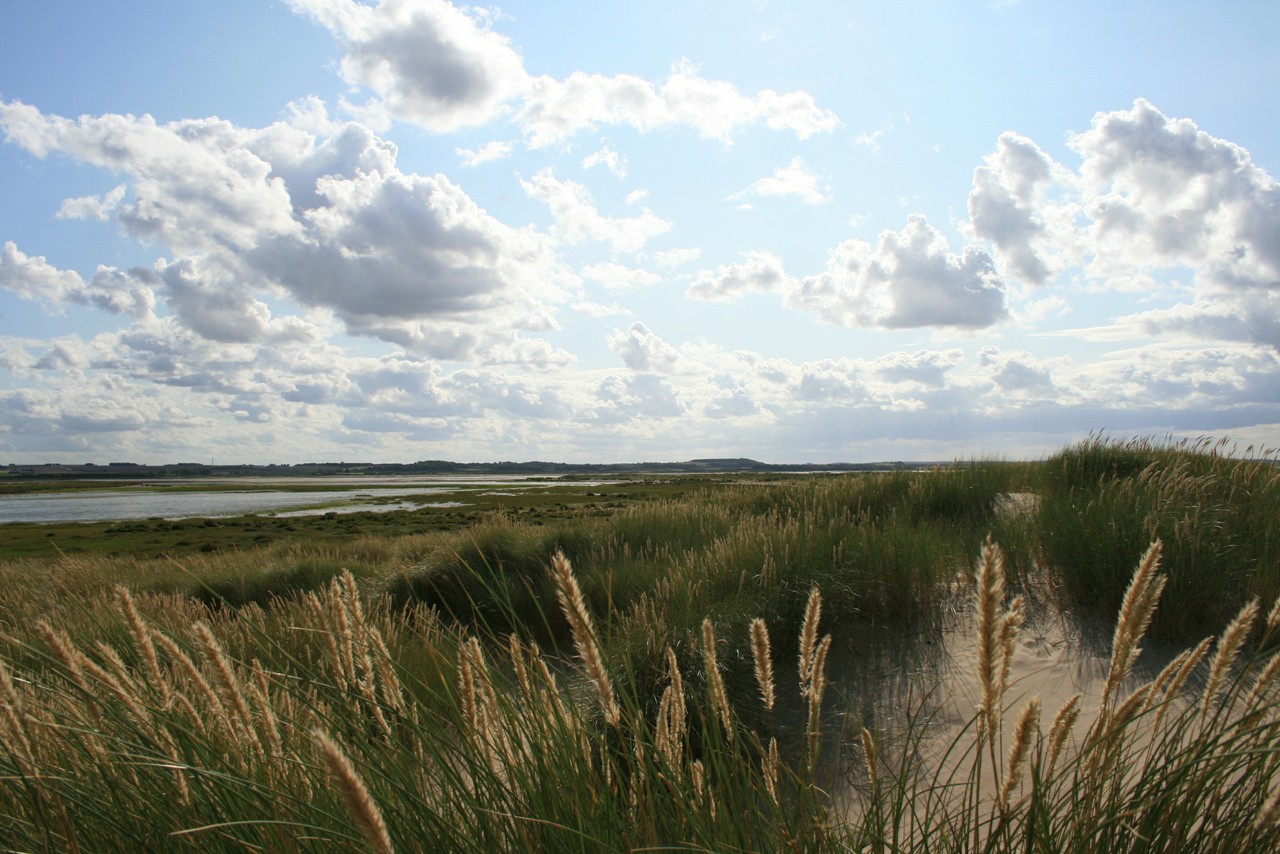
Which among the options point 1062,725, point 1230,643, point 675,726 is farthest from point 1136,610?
point 675,726

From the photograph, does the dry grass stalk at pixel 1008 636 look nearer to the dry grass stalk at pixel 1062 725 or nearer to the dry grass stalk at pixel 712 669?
the dry grass stalk at pixel 1062 725

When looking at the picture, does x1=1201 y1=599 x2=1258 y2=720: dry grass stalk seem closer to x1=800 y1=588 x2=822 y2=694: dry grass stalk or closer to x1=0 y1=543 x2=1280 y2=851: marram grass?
x1=0 y1=543 x2=1280 y2=851: marram grass

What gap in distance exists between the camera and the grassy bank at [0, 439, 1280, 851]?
1806mm

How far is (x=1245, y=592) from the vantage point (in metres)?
5.71

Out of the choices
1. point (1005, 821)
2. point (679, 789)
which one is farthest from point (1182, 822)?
point (679, 789)

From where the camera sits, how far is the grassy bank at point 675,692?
1806 millimetres

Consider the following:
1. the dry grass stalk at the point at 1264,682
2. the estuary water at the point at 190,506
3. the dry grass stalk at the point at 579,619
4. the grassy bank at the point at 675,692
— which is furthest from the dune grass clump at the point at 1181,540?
the estuary water at the point at 190,506

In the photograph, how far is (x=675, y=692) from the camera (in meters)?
2.29

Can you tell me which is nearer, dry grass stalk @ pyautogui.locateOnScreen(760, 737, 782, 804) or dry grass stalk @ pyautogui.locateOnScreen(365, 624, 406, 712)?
dry grass stalk @ pyautogui.locateOnScreen(760, 737, 782, 804)

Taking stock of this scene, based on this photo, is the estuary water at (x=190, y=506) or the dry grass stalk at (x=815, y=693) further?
the estuary water at (x=190, y=506)

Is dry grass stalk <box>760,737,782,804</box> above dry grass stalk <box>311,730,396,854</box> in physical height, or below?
below

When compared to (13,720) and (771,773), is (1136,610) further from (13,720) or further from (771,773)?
(13,720)

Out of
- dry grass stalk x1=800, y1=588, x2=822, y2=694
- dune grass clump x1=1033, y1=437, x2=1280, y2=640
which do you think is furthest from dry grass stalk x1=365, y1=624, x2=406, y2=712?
dune grass clump x1=1033, y1=437, x2=1280, y2=640

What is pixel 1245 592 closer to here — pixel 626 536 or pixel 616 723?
pixel 616 723
